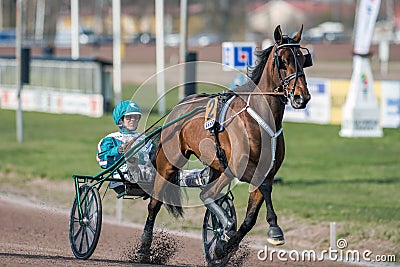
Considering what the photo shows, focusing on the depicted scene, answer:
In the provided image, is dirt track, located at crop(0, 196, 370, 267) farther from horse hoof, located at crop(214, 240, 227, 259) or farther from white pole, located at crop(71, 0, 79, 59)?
white pole, located at crop(71, 0, 79, 59)

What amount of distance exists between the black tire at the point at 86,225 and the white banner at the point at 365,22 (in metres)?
13.6

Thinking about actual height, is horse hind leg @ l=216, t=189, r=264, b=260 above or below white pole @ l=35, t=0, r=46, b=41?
above

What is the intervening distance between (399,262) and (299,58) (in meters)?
2.97

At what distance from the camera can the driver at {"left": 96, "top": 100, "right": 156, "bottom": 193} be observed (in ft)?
28.1

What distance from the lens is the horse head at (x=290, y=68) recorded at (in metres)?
7.29

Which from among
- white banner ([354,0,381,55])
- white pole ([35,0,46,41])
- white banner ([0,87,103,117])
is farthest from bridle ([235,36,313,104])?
white pole ([35,0,46,41])

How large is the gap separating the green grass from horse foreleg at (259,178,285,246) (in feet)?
8.51

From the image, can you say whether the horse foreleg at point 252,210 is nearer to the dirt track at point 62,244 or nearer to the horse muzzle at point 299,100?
the dirt track at point 62,244

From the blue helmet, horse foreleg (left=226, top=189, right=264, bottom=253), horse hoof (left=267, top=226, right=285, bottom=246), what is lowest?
horse hoof (left=267, top=226, right=285, bottom=246)

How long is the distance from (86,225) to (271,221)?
2.06 metres

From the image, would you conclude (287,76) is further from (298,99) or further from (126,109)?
(126,109)

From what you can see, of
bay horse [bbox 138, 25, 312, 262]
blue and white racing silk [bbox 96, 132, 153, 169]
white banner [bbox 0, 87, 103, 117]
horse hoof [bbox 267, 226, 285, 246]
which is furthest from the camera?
white banner [bbox 0, 87, 103, 117]

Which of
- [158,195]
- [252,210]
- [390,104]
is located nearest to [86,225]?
[158,195]

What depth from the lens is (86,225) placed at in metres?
8.59
